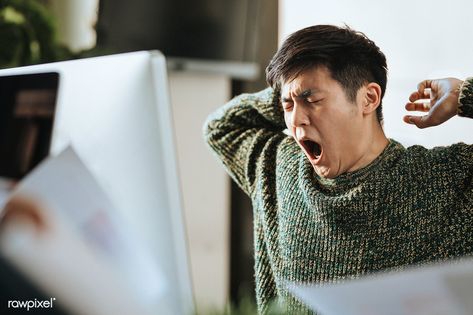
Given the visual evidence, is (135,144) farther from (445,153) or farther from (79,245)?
(445,153)

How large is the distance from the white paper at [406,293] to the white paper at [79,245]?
0.19 m

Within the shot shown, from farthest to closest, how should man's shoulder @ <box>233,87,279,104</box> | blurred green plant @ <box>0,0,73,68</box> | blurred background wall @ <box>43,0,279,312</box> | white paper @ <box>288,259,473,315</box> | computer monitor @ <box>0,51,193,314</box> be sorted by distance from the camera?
blurred background wall @ <box>43,0,279,312</box> < blurred green plant @ <box>0,0,73,68</box> < man's shoulder @ <box>233,87,279,104</box> < computer monitor @ <box>0,51,193,314</box> < white paper @ <box>288,259,473,315</box>

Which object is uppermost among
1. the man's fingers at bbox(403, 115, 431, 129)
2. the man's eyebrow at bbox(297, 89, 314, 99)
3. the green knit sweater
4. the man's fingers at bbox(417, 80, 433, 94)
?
the man's fingers at bbox(417, 80, 433, 94)

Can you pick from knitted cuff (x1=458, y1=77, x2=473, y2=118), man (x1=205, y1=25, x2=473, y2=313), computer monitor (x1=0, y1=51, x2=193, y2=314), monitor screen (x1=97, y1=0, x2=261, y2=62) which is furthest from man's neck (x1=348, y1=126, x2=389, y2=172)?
monitor screen (x1=97, y1=0, x2=261, y2=62)

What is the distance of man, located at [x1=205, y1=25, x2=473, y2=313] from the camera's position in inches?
32.7

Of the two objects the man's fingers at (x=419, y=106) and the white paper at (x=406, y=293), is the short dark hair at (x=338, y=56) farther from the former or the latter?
the white paper at (x=406, y=293)

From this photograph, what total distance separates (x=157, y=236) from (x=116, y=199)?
7 cm

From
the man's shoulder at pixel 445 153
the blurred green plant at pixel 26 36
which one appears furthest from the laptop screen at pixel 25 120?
the blurred green plant at pixel 26 36

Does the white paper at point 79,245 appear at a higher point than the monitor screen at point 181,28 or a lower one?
lower

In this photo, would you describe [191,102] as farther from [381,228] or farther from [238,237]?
[381,228]

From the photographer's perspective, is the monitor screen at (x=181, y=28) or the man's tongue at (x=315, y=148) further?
the monitor screen at (x=181, y=28)

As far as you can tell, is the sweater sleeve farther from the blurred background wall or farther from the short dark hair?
the blurred background wall

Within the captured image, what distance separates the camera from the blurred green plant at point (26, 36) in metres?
1.54

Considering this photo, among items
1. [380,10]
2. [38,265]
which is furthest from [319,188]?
[38,265]
